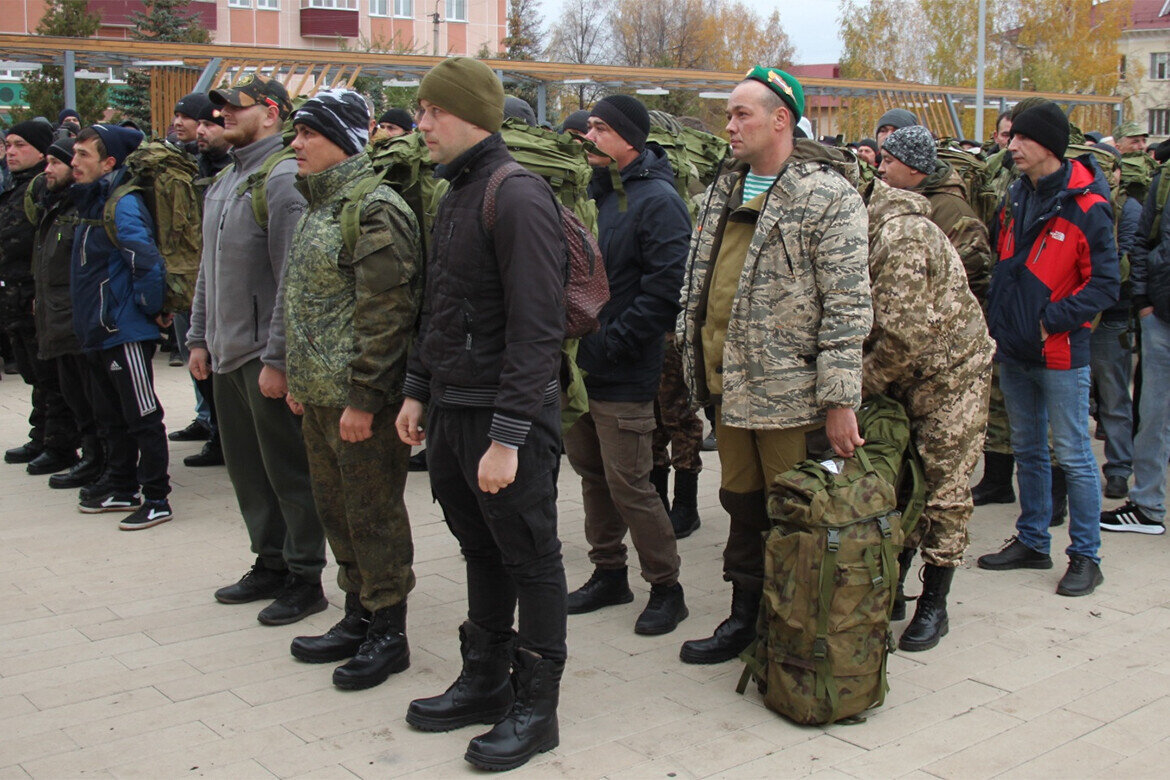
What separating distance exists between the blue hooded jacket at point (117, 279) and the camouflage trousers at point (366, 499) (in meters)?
2.65

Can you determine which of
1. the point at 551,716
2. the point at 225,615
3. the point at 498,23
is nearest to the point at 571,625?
the point at 551,716

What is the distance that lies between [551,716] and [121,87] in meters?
29.6

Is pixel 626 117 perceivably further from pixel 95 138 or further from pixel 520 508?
pixel 95 138

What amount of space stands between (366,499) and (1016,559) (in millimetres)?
3250

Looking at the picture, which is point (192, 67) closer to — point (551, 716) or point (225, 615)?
point (225, 615)

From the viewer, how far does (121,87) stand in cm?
2939

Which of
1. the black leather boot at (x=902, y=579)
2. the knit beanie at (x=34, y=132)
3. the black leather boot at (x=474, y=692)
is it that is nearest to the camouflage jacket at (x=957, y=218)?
the black leather boot at (x=902, y=579)

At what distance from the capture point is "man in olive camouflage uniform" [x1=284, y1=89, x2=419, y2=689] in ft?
13.4

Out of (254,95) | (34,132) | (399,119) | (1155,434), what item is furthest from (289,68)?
(1155,434)

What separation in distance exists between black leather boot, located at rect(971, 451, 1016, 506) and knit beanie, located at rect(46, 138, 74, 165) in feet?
19.4

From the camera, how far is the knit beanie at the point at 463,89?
361 centimetres

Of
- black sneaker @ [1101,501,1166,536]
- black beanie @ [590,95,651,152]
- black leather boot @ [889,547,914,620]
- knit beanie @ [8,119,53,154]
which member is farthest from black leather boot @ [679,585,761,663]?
knit beanie @ [8,119,53,154]

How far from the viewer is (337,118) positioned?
4398mm

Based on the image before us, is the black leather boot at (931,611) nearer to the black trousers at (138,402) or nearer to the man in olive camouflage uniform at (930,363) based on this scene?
the man in olive camouflage uniform at (930,363)
